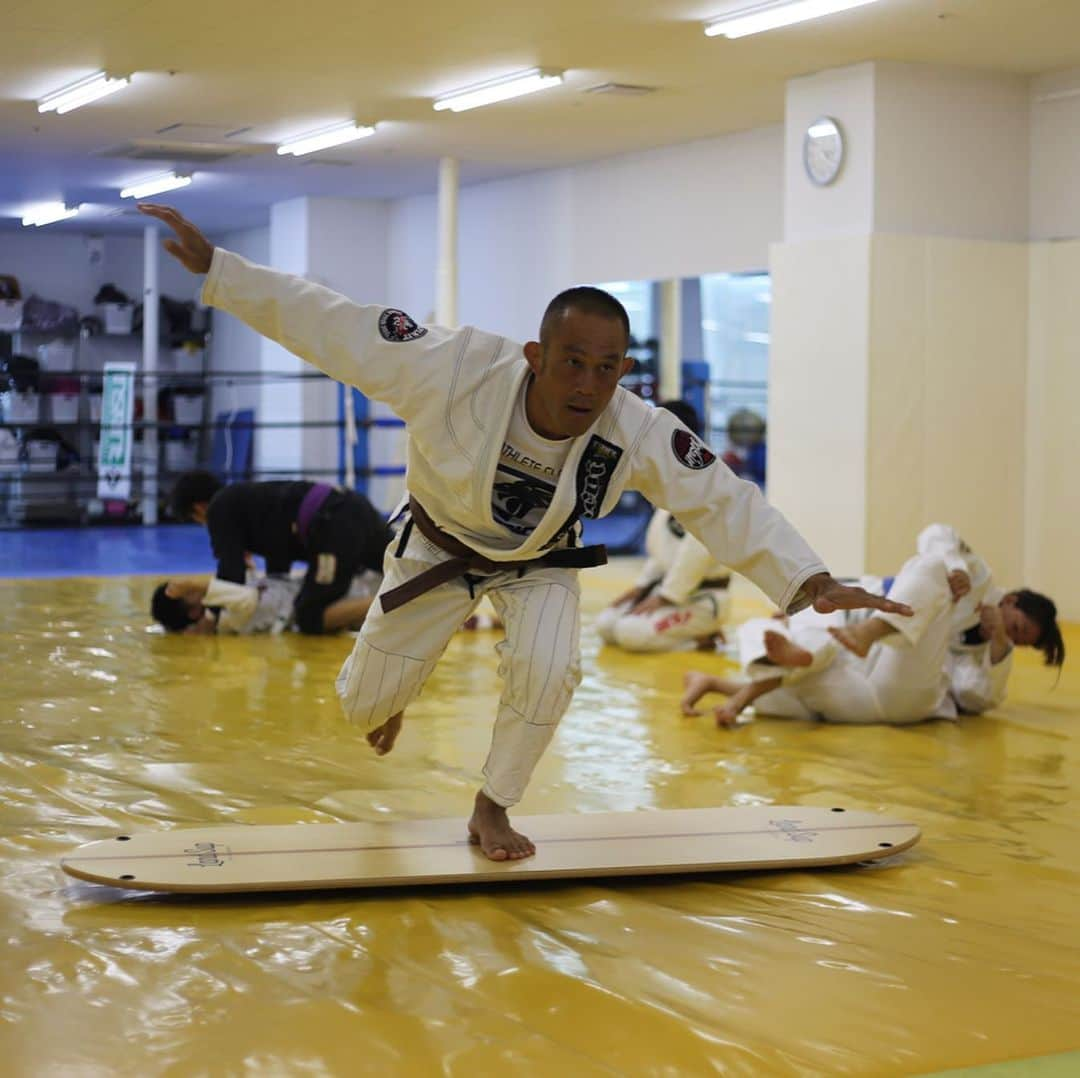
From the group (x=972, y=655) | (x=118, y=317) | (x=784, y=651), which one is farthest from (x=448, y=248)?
(x=784, y=651)

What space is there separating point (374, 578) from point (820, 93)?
10.4 feet

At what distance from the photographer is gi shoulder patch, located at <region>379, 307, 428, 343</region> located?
2721mm

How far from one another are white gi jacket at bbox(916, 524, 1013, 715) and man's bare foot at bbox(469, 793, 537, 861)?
1.99 m

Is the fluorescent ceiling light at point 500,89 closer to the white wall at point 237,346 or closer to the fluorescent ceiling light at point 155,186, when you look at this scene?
the fluorescent ceiling light at point 155,186

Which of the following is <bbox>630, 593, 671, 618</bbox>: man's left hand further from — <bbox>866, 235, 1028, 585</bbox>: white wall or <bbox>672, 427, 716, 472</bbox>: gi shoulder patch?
<bbox>672, 427, 716, 472</bbox>: gi shoulder patch

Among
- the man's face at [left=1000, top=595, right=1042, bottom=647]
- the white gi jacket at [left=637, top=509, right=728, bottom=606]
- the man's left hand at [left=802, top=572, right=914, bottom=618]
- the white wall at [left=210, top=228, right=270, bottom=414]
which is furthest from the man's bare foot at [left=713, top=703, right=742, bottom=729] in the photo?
the white wall at [left=210, top=228, right=270, bottom=414]

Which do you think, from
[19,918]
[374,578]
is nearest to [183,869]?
[19,918]

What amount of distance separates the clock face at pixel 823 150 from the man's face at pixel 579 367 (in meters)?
4.81

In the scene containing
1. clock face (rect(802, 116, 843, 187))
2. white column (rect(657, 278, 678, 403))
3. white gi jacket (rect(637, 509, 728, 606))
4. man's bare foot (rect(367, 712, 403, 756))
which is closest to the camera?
man's bare foot (rect(367, 712, 403, 756))

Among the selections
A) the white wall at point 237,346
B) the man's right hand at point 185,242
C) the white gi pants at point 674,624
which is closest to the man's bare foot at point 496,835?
the man's right hand at point 185,242

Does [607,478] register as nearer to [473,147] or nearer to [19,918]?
[19,918]

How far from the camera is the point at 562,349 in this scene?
8.46 ft

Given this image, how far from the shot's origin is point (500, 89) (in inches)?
295

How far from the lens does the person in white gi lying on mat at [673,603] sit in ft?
18.7
